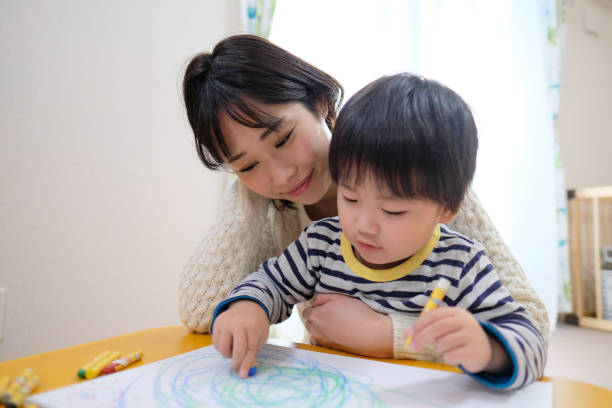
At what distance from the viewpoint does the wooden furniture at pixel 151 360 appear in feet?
1.34

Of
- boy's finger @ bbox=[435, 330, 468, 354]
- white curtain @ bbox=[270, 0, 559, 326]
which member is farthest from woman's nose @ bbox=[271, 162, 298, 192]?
white curtain @ bbox=[270, 0, 559, 326]

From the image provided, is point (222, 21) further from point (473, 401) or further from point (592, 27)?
point (592, 27)

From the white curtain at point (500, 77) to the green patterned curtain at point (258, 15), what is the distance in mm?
471

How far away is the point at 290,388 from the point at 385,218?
8.1 inches

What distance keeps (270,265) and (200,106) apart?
27cm

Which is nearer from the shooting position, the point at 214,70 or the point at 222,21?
the point at 214,70

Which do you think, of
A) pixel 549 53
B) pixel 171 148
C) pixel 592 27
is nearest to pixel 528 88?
pixel 549 53

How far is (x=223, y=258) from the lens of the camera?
0.73m

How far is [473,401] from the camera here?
0.40 meters

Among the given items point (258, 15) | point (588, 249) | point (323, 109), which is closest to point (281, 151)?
point (323, 109)

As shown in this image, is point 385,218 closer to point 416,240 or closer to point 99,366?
point 416,240

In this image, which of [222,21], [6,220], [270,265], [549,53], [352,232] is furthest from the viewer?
[549,53]

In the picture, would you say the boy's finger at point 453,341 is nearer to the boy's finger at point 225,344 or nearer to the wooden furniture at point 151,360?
the wooden furniture at point 151,360

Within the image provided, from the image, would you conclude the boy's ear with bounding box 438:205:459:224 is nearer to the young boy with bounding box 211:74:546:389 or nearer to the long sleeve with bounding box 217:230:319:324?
the young boy with bounding box 211:74:546:389
